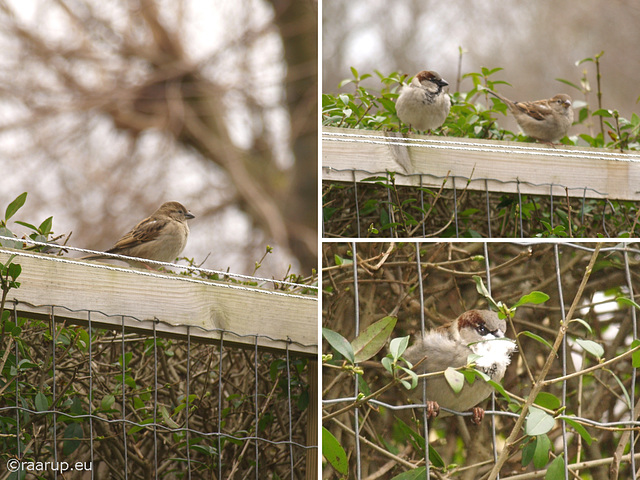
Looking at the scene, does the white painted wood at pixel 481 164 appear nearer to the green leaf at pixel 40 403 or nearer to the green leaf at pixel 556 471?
the green leaf at pixel 556 471

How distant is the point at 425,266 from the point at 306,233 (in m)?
1.90

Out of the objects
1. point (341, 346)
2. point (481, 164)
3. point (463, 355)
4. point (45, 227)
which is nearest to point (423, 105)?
point (481, 164)

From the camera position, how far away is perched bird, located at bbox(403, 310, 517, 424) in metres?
1.13

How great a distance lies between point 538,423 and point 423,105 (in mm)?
778

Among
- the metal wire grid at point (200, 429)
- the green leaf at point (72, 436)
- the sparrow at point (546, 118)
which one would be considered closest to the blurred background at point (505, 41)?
the sparrow at point (546, 118)

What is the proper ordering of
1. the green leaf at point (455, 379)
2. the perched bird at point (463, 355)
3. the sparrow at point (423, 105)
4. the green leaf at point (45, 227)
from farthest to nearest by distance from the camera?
1. the sparrow at point (423, 105)
2. the green leaf at point (45, 227)
3. the perched bird at point (463, 355)
4. the green leaf at point (455, 379)

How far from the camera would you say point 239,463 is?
1.52m

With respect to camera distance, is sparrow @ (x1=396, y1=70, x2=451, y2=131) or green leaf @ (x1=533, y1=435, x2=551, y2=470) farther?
sparrow @ (x1=396, y1=70, x2=451, y2=131)

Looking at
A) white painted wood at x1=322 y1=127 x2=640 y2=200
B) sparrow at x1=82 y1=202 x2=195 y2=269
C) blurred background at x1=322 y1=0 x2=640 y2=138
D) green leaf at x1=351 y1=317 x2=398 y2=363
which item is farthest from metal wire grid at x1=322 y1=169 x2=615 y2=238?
blurred background at x1=322 y1=0 x2=640 y2=138

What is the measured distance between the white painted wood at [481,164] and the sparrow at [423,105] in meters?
0.15

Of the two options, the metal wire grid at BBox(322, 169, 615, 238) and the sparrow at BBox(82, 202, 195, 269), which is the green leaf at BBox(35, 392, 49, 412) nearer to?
the sparrow at BBox(82, 202, 195, 269)

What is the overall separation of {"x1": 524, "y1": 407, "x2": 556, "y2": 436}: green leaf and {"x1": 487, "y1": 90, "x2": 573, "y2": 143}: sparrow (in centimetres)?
99

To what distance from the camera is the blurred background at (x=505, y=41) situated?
7.63 feet

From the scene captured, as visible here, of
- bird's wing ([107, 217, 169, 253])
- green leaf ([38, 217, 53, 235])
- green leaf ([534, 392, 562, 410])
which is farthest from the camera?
bird's wing ([107, 217, 169, 253])
